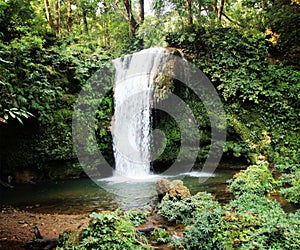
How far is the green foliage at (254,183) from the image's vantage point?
5.85m

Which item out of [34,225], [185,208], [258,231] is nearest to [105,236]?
[258,231]

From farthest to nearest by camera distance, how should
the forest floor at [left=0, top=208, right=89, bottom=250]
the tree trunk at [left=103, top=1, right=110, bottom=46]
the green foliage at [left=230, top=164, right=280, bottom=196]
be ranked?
the tree trunk at [left=103, top=1, right=110, bottom=46] → the green foliage at [left=230, top=164, right=280, bottom=196] → the forest floor at [left=0, top=208, right=89, bottom=250]

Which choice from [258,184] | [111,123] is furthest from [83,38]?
[258,184]

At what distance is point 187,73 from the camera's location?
10.8 meters

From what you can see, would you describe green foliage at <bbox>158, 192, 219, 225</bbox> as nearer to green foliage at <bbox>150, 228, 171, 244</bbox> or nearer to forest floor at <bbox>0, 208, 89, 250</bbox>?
green foliage at <bbox>150, 228, 171, 244</bbox>

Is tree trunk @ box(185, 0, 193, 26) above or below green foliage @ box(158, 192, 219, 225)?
above

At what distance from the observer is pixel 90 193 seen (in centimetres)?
749

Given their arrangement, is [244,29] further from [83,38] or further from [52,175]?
[52,175]

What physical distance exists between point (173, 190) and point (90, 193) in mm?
2886

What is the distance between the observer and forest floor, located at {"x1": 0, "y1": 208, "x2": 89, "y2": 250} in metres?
4.09

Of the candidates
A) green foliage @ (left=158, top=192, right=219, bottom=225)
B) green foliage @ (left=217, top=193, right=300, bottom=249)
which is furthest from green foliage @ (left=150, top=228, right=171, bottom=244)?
green foliage @ (left=217, top=193, right=300, bottom=249)

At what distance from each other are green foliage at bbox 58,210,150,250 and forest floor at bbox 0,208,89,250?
0.66 ft

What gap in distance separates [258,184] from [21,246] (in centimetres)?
493

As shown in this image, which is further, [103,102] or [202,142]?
[103,102]
